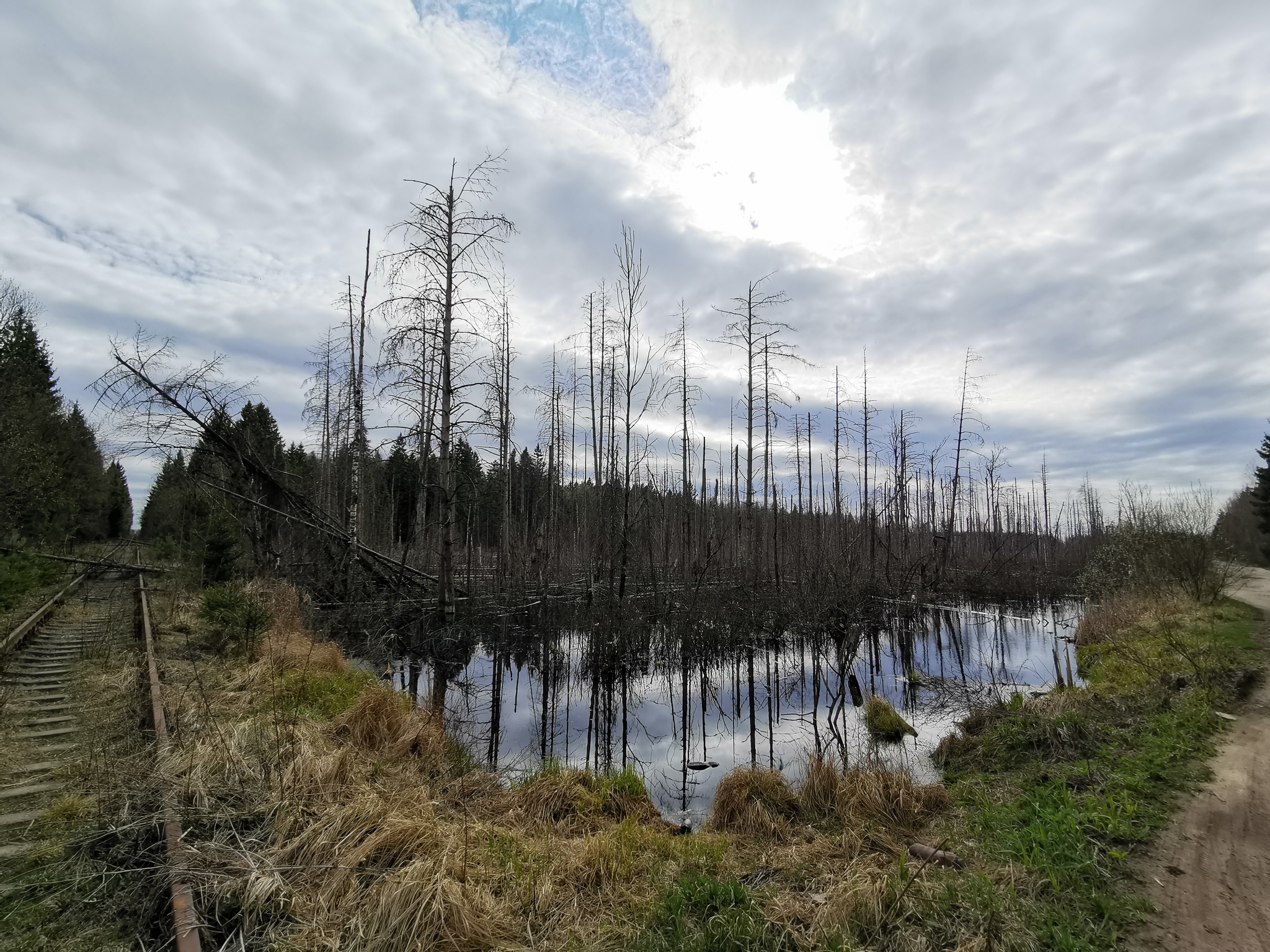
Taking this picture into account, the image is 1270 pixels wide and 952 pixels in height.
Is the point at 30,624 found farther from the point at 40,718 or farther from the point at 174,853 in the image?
the point at 174,853

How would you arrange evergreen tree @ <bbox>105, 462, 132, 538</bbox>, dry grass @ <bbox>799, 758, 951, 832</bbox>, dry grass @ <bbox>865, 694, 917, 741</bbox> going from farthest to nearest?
evergreen tree @ <bbox>105, 462, 132, 538</bbox>, dry grass @ <bbox>865, 694, 917, 741</bbox>, dry grass @ <bbox>799, 758, 951, 832</bbox>

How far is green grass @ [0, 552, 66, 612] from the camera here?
422 inches

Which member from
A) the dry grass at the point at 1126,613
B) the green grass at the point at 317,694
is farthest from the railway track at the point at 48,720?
the dry grass at the point at 1126,613

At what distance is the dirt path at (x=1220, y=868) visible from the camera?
3.18m

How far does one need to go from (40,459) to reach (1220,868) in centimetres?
2499

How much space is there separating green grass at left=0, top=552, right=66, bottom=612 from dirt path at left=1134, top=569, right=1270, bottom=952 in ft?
53.2

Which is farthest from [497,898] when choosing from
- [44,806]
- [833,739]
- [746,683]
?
[746,683]

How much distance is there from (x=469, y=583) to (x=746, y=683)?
356 inches

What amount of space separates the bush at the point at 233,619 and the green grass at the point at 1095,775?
10327mm

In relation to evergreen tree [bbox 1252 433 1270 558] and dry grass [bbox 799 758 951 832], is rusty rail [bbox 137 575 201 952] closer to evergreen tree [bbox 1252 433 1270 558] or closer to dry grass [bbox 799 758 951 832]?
dry grass [bbox 799 758 951 832]

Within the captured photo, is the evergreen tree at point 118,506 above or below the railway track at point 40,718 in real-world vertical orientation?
above

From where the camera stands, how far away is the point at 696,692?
39.6 feet

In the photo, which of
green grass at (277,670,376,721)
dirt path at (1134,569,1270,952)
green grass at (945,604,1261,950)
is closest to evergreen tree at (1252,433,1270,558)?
green grass at (945,604,1261,950)

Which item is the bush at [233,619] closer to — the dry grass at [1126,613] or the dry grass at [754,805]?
the dry grass at [754,805]
